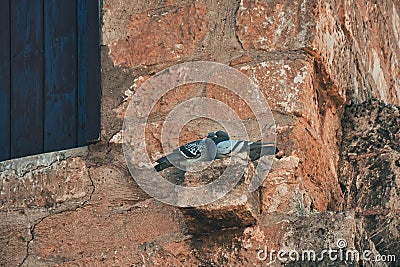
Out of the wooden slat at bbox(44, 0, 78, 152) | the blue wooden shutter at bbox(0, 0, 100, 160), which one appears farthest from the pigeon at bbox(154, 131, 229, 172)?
the wooden slat at bbox(44, 0, 78, 152)

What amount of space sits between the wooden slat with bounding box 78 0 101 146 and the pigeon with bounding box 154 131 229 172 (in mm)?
403

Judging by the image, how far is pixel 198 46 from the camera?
280cm

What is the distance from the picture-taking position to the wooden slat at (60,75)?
3.17 meters

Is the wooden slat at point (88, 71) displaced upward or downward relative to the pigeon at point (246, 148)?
A: upward

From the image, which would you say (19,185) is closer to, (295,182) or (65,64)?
Result: (65,64)

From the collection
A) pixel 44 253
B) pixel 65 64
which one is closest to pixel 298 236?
pixel 44 253

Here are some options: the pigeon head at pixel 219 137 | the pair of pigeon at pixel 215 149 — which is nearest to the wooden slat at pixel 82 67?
the pair of pigeon at pixel 215 149

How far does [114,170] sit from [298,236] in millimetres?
624

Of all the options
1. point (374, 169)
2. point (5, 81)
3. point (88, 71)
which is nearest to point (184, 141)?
point (88, 71)

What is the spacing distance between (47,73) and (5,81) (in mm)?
201

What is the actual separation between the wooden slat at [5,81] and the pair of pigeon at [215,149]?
894 mm

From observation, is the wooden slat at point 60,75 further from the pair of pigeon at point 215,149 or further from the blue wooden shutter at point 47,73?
the pair of pigeon at point 215,149

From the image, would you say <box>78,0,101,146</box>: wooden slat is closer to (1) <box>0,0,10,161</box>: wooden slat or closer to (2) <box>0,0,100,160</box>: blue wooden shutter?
(2) <box>0,0,100,160</box>: blue wooden shutter

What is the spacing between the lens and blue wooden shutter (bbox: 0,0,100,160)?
3125mm
